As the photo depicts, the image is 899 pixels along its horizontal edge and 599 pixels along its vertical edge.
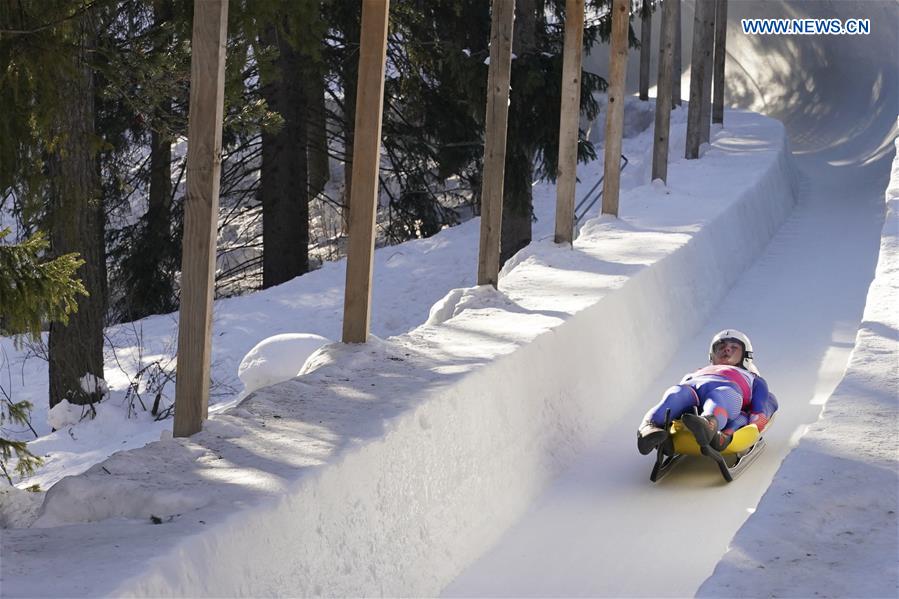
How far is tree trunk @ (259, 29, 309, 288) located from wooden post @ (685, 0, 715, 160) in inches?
262

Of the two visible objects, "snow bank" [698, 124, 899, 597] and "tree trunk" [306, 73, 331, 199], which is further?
"tree trunk" [306, 73, 331, 199]

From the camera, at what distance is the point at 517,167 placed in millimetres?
13539

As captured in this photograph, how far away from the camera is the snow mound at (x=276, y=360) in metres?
7.66

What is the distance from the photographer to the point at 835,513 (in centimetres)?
401

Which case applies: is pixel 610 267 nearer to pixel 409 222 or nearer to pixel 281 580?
pixel 281 580

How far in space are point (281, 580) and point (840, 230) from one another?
12.5 meters

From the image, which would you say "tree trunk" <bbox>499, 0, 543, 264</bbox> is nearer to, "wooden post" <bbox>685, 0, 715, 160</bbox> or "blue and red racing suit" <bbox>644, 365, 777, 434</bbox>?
"wooden post" <bbox>685, 0, 715, 160</bbox>

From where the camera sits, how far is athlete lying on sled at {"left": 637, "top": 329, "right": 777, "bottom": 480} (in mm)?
6113

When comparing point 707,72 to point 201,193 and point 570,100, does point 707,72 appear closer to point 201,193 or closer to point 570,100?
point 570,100

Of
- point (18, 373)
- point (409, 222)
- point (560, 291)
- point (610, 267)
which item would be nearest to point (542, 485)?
point (560, 291)

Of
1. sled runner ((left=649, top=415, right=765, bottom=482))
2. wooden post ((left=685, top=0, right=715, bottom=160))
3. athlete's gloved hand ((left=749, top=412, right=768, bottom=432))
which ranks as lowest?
sled runner ((left=649, top=415, right=765, bottom=482))

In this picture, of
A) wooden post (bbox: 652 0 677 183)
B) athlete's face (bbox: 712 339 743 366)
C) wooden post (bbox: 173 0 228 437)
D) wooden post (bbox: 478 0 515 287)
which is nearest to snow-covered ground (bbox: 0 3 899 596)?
wooden post (bbox: 173 0 228 437)

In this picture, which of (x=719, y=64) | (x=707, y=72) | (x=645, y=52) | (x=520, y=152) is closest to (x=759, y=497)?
(x=520, y=152)

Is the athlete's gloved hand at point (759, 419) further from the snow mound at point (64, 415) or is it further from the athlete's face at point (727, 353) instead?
the snow mound at point (64, 415)
